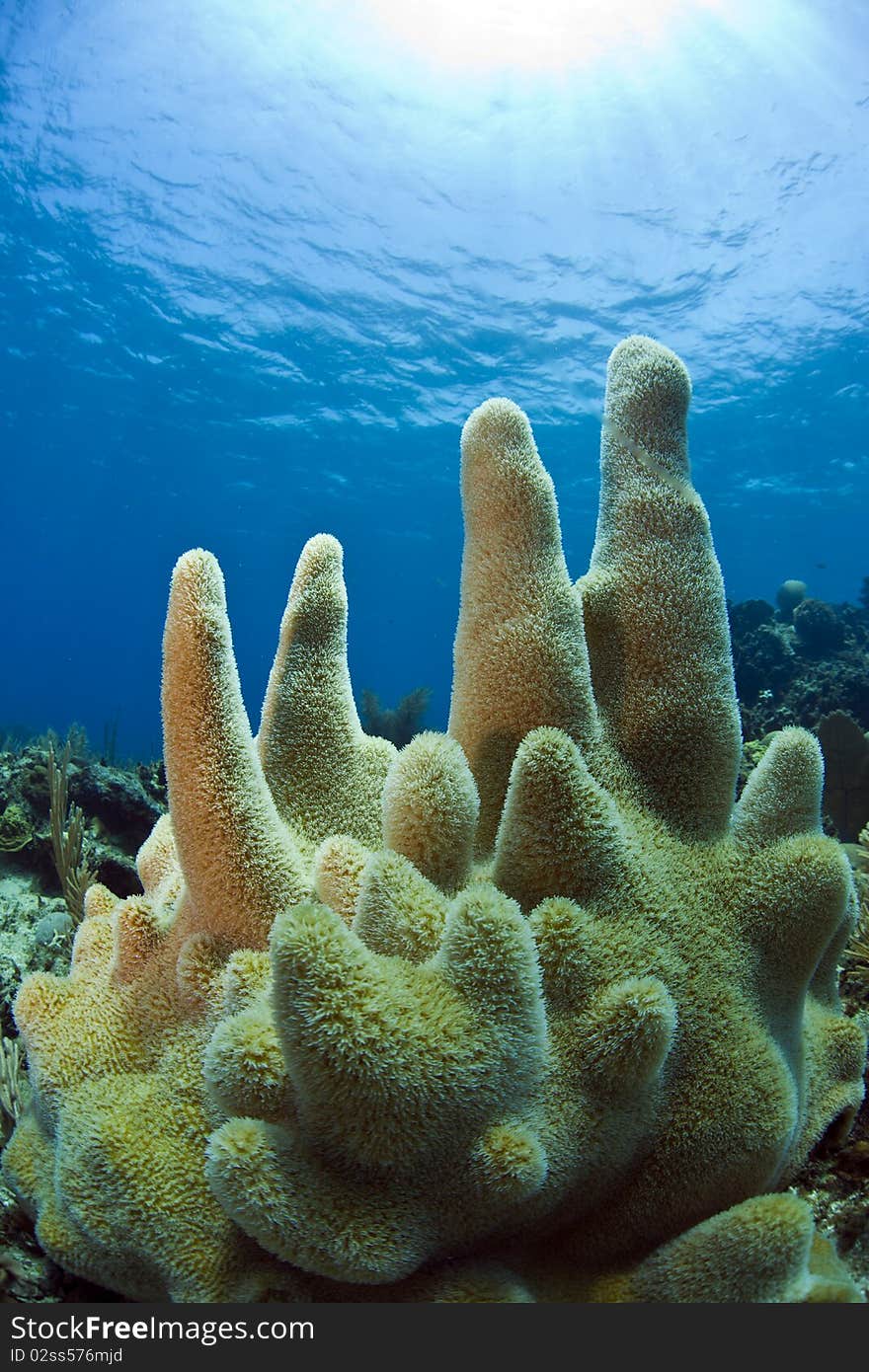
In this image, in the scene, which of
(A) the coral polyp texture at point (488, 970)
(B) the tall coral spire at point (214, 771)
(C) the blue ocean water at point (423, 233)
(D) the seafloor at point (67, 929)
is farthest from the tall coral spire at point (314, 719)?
(C) the blue ocean water at point (423, 233)

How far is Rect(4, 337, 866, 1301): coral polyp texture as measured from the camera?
Result: 1058 mm

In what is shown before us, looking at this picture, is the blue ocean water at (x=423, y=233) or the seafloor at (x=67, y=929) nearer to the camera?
the seafloor at (x=67, y=929)

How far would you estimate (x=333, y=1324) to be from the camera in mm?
1119

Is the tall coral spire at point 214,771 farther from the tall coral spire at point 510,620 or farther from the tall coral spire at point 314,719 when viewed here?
the tall coral spire at point 510,620

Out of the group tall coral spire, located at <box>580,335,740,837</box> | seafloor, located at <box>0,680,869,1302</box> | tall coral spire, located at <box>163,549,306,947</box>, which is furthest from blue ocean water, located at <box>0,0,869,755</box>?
tall coral spire, located at <box>163,549,306,947</box>

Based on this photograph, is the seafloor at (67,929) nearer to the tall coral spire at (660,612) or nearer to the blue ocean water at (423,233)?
the tall coral spire at (660,612)

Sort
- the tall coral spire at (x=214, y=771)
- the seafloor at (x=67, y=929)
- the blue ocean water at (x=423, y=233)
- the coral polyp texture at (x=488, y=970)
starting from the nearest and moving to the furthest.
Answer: the coral polyp texture at (x=488, y=970)
the tall coral spire at (x=214, y=771)
the seafloor at (x=67, y=929)
the blue ocean water at (x=423, y=233)

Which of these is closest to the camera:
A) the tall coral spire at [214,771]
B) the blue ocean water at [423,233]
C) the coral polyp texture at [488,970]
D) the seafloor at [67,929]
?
the coral polyp texture at [488,970]

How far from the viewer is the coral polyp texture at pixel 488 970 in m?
1.06

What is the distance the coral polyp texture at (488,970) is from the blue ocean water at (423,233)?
10584 millimetres

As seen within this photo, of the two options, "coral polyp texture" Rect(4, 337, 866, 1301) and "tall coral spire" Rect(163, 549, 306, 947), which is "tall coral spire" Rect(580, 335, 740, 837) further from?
"tall coral spire" Rect(163, 549, 306, 947)

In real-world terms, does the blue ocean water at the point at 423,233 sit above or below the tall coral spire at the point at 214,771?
above

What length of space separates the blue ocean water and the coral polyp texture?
417 inches

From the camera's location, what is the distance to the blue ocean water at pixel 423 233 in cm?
1555
